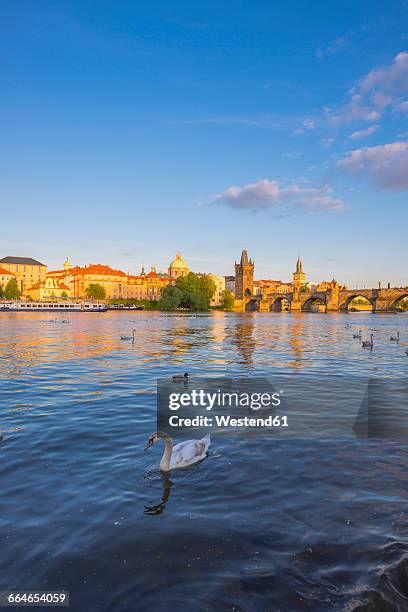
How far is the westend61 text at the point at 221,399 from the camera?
42.9ft

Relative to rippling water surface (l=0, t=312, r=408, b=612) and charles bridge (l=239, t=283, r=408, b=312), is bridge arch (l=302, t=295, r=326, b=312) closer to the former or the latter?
charles bridge (l=239, t=283, r=408, b=312)

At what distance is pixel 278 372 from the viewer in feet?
62.5

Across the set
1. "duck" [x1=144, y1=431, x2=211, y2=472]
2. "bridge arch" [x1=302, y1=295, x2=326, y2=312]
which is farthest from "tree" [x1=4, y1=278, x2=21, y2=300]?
"duck" [x1=144, y1=431, x2=211, y2=472]

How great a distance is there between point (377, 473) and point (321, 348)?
76.6 feet

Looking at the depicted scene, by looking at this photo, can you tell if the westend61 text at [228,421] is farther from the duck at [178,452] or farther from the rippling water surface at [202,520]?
the duck at [178,452]

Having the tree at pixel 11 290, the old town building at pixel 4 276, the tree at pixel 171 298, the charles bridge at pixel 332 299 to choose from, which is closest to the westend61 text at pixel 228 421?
the tree at pixel 171 298

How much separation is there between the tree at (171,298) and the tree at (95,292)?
5982 centimetres

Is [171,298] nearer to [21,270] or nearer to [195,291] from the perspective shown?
[195,291]

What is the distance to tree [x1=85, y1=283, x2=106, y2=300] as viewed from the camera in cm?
17962

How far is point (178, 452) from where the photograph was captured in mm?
7793

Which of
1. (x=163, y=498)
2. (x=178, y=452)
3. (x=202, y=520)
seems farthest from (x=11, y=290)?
(x=202, y=520)

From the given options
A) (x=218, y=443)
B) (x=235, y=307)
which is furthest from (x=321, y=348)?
(x=235, y=307)

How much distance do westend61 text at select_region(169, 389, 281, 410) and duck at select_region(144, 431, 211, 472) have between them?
4537 millimetres

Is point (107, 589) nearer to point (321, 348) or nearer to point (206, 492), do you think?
point (206, 492)
